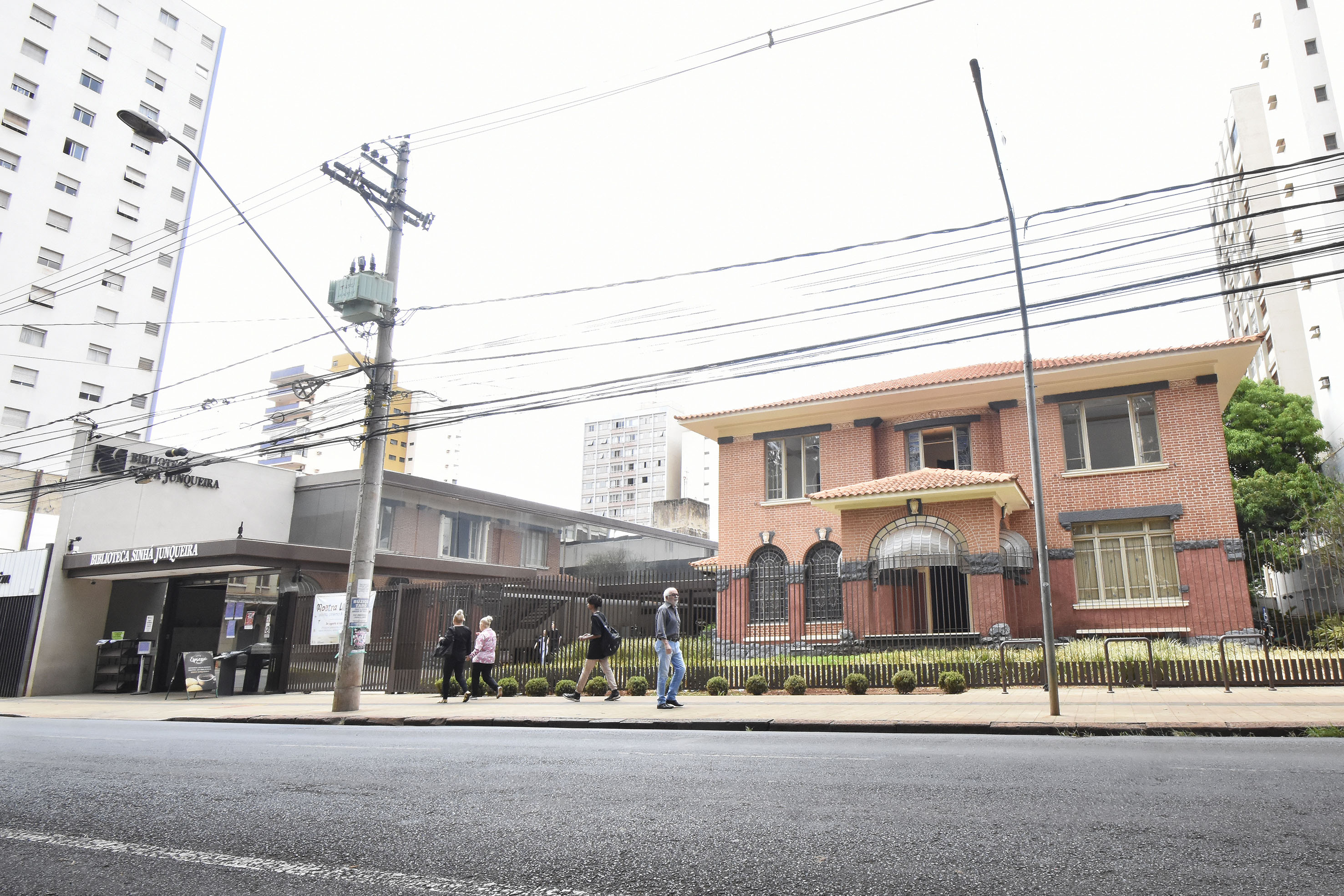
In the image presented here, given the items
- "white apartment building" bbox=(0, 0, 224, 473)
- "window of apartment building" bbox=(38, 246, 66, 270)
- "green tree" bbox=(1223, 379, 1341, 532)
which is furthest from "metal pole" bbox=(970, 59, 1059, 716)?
"window of apartment building" bbox=(38, 246, 66, 270)

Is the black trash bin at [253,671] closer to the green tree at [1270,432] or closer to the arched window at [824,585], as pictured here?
the arched window at [824,585]

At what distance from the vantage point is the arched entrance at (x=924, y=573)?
21.3 meters

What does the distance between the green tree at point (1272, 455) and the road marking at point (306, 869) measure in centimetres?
3372

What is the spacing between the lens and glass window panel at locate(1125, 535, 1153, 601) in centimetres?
2191

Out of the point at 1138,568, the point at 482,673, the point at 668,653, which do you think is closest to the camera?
the point at 668,653

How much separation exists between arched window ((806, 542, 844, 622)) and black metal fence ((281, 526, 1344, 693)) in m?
0.09

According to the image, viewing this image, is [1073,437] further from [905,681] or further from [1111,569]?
[905,681]

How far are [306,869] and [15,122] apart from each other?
57.8m

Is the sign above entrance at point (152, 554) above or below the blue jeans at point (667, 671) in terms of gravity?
above

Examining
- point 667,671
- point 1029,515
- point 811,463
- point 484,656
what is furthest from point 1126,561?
point 484,656

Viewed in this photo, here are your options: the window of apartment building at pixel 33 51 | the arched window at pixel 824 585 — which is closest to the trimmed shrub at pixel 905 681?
the arched window at pixel 824 585

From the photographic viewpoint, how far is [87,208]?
4925 centimetres

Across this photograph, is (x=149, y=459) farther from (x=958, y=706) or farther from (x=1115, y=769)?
(x=1115, y=769)

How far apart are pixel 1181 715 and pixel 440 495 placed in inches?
1194
